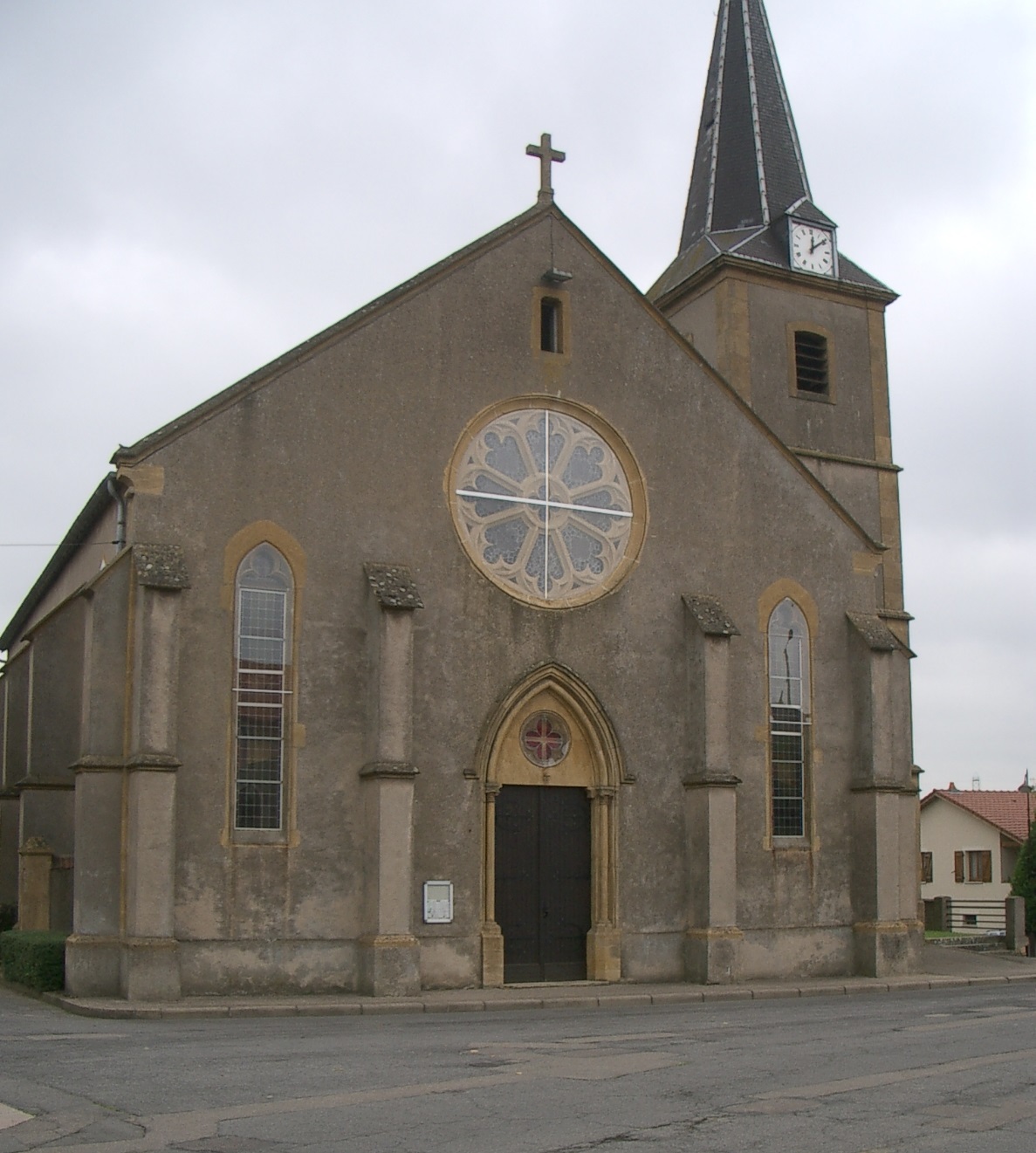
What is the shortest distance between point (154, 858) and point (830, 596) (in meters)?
12.6

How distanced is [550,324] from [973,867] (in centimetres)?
3720

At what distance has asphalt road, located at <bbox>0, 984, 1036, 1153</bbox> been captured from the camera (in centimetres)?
931

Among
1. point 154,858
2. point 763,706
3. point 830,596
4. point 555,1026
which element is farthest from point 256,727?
point 830,596

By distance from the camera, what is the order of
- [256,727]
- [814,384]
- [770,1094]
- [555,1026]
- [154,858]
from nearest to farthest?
[770,1094], [555,1026], [154,858], [256,727], [814,384]

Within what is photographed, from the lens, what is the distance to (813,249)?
31500 millimetres

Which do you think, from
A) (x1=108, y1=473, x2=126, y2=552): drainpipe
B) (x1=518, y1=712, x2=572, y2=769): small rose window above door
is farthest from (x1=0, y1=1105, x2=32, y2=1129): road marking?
(x1=518, y1=712, x2=572, y2=769): small rose window above door

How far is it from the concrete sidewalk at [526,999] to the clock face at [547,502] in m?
5.94

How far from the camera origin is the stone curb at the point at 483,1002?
1792 cm

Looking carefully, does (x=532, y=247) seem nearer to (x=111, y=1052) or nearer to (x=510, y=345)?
(x=510, y=345)

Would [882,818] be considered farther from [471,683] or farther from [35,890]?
[35,890]

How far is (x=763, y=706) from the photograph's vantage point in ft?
80.4

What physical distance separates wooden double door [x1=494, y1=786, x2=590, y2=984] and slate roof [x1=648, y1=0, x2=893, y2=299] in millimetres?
13327

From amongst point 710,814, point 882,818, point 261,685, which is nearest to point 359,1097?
point 261,685

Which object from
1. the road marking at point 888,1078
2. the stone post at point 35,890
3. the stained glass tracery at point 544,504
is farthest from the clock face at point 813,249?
the road marking at point 888,1078
